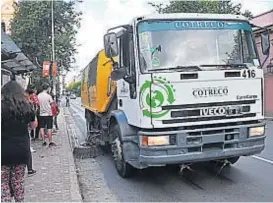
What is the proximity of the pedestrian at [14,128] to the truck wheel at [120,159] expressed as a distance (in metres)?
2.81

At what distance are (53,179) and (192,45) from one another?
11.0ft

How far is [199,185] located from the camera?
755 centimetres

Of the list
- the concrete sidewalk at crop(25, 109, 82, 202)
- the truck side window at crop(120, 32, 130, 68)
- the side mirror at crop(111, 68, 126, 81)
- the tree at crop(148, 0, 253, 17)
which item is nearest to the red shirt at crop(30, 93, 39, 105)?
the concrete sidewalk at crop(25, 109, 82, 202)

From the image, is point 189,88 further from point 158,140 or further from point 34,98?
point 34,98

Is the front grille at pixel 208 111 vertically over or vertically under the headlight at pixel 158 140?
over

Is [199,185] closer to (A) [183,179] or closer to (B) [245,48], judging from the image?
(A) [183,179]

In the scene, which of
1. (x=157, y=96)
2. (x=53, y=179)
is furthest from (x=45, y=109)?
(x=157, y=96)

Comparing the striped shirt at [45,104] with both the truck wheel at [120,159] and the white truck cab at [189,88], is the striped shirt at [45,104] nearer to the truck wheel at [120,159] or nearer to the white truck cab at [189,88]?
the truck wheel at [120,159]

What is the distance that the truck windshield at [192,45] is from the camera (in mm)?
6934

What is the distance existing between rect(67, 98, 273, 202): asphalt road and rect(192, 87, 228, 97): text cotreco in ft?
5.14

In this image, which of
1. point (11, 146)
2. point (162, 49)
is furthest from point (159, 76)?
point (11, 146)

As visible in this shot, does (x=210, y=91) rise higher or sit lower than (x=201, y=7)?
lower

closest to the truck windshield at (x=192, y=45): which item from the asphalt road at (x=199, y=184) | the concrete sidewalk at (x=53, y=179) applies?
the asphalt road at (x=199, y=184)

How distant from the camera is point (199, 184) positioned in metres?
7.62
